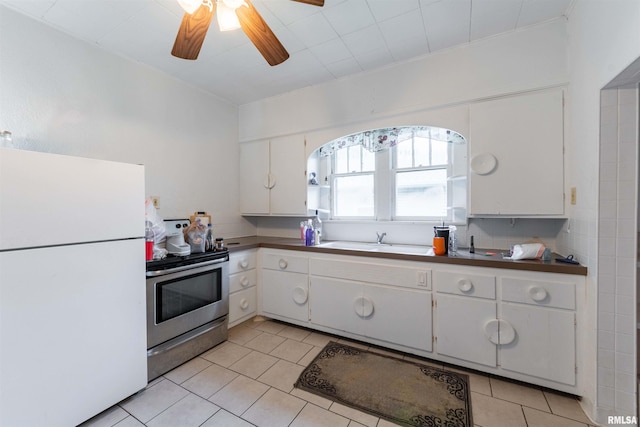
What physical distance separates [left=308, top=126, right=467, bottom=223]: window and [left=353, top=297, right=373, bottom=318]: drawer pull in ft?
3.02

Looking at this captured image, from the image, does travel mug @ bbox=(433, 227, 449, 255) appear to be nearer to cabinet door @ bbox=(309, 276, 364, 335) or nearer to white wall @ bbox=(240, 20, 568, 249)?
white wall @ bbox=(240, 20, 568, 249)

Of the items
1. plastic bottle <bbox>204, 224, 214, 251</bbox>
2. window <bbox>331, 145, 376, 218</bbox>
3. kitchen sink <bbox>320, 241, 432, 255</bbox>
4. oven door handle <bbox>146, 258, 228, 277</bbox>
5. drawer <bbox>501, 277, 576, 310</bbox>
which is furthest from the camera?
window <bbox>331, 145, 376, 218</bbox>

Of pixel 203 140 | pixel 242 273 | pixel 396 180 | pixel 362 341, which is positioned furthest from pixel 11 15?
pixel 362 341

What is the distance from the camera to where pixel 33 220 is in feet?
4.17

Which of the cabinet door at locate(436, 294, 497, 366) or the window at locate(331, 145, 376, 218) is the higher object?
the window at locate(331, 145, 376, 218)

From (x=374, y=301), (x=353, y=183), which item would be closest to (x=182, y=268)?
(x=374, y=301)

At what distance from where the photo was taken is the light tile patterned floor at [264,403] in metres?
1.47

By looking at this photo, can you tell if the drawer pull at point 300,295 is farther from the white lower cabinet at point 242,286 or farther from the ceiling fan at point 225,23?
the ceiling fan at point 225,23

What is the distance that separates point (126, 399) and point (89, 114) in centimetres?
207

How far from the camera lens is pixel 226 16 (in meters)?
1.37

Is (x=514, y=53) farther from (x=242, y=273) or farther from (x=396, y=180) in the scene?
(x=242, y=273)

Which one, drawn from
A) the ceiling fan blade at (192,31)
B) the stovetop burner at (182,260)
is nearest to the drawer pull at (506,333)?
the stovetop burner at (182,260)

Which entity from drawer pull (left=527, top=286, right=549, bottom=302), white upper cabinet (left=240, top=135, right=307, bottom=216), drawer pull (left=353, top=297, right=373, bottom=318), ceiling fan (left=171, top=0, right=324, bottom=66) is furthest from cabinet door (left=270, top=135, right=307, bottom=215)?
drawer pull (left=527, top=286, right=549, bottom=302)

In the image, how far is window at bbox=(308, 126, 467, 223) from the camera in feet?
7.90
